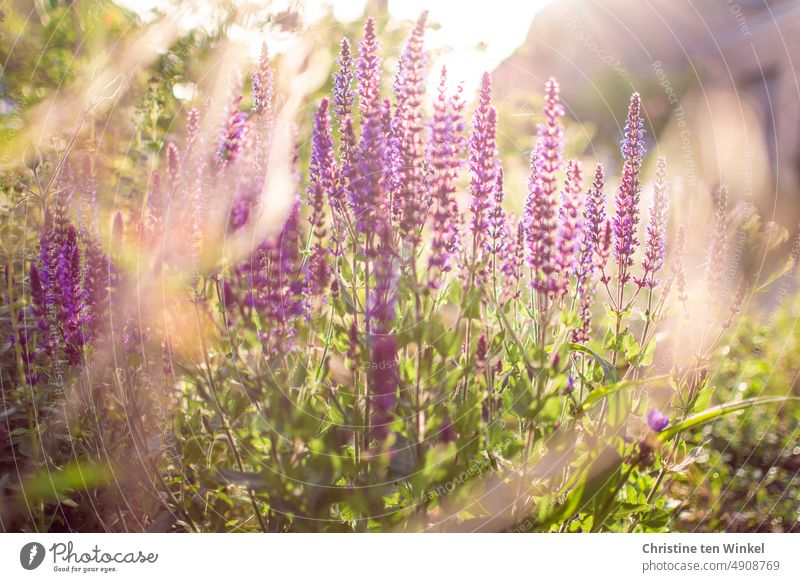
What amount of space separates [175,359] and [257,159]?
0.44 meters

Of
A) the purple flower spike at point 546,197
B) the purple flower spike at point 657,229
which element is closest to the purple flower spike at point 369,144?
the purple flower spike at point 546,197

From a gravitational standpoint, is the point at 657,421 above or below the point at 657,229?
below

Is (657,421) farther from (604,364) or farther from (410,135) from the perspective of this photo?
(410,135)

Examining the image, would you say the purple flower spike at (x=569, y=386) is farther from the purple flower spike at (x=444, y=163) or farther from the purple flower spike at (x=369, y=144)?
the purple flower spike at (x=369, y=144)

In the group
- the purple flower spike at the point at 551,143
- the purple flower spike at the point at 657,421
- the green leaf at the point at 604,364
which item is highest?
the purple flower spike at the point at 551,143

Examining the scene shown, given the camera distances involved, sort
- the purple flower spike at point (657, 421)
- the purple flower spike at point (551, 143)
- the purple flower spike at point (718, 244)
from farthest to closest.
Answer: the purple flower spike at point (718, 244) < the purple flower spike at point (657, 421) < the purple flower spike at point (551, 143)

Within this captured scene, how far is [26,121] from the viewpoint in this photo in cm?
131
